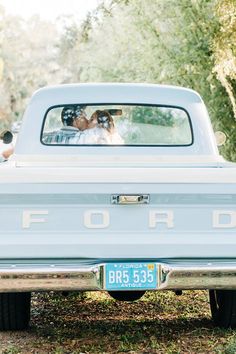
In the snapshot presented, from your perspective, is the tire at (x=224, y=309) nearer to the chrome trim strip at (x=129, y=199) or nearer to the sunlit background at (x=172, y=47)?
A: the chrome trim strip at (x=129, y=199)

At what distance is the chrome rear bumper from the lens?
5590 millimetres

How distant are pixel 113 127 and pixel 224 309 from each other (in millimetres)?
1941

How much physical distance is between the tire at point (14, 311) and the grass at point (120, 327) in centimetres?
7

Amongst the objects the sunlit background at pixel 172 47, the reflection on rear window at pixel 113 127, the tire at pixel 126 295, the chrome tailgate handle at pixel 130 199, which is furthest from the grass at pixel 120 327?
the sunlit background at pixel 172 47

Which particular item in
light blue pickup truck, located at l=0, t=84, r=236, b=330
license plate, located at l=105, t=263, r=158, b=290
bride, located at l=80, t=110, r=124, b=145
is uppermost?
bride, located at l=80, t=110, r=124, b=145

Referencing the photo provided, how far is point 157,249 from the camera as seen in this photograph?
18.6 feet

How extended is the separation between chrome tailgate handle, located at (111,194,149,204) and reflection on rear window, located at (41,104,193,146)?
6.36 ft

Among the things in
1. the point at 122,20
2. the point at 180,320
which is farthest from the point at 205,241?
the point at 122,20

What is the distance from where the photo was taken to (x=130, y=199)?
18.6ft

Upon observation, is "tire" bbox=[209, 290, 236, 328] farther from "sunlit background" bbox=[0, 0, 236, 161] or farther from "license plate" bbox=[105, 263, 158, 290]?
"sunlit background" bbox=[0, 0, 236, 161]

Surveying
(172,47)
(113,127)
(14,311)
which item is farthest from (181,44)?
(14,311)

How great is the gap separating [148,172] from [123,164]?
52.8 inches

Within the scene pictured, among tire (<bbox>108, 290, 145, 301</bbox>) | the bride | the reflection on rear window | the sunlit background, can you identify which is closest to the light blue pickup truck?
tire (<bbox>108, 290, 145, 301</bbox>)

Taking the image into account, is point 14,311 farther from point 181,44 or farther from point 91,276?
point 181,44
